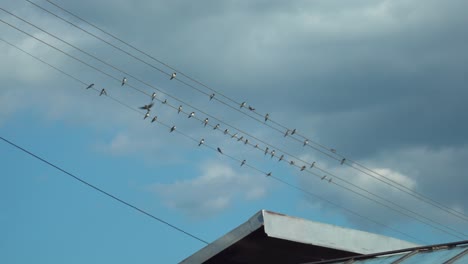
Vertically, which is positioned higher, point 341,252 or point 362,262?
point 341,252

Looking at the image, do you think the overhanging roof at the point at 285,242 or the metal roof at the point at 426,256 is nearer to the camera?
the metal roof at the point at 426,256

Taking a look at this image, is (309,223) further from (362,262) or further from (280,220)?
(362,262)

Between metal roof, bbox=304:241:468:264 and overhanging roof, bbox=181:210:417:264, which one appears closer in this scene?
metal roof, bbox=304:241:468:264

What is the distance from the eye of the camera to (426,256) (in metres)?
16.7

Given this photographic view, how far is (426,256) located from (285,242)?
17.9 ft

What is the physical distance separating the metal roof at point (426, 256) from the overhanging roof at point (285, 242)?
279cm

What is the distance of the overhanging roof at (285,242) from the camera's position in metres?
20.9

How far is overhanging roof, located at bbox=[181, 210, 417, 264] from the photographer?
20891 mm

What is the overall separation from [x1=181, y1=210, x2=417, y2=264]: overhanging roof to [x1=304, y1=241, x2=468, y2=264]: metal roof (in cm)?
279

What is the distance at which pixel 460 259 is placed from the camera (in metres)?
15.5

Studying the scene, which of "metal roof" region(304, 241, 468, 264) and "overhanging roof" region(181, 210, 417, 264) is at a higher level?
"overhanging roof" region(181, 210, 417, 264)

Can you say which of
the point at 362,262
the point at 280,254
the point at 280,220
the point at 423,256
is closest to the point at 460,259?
the point at 423,256

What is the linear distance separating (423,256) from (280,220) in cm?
490

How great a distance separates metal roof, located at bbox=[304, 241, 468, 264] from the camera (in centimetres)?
1580
